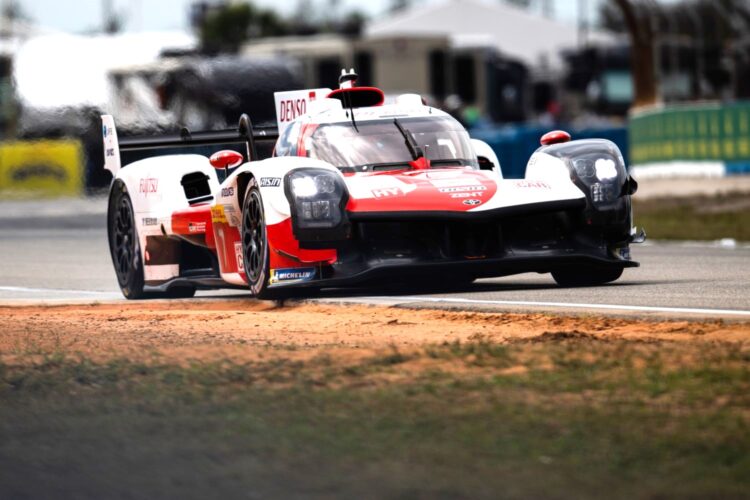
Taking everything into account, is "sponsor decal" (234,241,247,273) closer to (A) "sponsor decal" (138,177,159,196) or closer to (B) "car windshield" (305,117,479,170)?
(B) "car windshield" (305,117,479,170)

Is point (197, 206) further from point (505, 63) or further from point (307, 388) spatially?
point (505, 63)

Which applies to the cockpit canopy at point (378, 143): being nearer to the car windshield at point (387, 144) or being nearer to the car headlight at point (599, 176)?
the car windshield at point (387, 144)

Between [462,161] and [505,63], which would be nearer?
[462,161]

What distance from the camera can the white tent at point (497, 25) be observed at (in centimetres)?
8700

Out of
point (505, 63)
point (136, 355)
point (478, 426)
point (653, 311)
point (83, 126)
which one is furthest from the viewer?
point (505, 63)

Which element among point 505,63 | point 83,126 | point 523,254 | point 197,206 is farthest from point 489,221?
point 505,63

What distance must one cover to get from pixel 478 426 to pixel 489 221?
5.06 meters

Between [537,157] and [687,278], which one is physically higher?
[537,157]

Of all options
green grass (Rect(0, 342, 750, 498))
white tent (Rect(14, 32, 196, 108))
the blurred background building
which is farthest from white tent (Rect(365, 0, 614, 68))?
green grass (Rect(0, 342, 750, 498))

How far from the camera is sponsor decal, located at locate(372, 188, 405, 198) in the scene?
10820 mm

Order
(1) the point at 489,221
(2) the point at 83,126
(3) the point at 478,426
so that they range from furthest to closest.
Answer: (2) the point at 83,126, (1) the point at 489,221, (3) the point at 478,426

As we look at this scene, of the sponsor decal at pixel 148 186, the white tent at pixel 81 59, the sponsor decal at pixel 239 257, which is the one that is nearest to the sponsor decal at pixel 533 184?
the sponsor decal at pixel 239 257

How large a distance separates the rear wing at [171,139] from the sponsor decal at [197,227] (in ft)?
3.41

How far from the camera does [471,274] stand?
36.1ft
